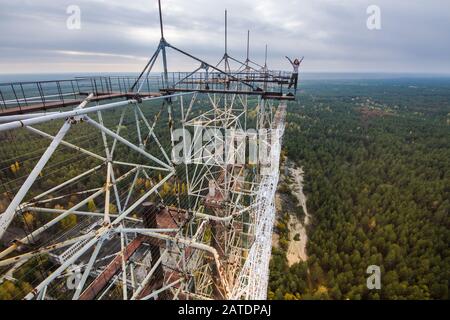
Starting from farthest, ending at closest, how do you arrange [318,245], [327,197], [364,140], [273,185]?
[364,140]
[327,197]
[318,245]
[273,185]

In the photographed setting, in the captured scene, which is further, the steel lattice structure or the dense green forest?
the dense green forest

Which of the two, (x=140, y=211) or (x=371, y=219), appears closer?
(x=140, y=211)

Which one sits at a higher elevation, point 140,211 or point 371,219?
point 140,211

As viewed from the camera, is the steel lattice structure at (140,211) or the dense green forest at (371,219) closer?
the steel lattice structure at (140,211)

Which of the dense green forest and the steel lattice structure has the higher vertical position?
the steel lattice structure

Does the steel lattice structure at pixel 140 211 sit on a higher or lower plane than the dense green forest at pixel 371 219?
higher

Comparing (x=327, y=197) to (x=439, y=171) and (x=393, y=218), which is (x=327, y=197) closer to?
(x=393, y=218)

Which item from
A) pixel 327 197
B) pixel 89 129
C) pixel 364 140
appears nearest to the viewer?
pixel 327 197

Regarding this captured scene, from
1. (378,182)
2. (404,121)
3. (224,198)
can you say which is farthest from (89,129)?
(404,121)
